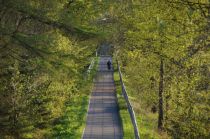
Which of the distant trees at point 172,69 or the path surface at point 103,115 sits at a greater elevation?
the distant trees at point 172,69

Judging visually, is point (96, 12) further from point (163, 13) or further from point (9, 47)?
point (9, 47)

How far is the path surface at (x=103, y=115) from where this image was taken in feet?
78.3

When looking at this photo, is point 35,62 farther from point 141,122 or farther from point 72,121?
point 72,121

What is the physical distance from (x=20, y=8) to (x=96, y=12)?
18408 millimetres

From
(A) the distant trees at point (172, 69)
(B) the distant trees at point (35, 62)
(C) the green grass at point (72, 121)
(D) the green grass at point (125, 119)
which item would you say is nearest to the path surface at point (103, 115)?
(D) the green grass at point (125, 119)

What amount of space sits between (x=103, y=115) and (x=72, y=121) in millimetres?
2569

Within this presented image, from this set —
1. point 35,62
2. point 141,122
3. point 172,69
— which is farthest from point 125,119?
point 35,62

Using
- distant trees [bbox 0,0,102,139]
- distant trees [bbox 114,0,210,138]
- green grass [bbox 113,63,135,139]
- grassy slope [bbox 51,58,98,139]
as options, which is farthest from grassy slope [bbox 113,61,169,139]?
distant trees [bbox 0,0,102,139]

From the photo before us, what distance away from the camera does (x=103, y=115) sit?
29359 millimetres

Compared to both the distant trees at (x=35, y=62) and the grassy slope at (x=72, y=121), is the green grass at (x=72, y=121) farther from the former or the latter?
the distant trees at (x=35, y=62)

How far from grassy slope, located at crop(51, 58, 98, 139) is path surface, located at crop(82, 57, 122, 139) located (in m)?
0.40

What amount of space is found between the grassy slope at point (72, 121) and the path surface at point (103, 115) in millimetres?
403

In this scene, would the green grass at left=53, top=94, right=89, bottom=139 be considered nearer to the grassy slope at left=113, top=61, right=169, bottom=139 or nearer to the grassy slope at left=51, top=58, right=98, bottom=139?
the grassy slope at left=51, top=58, right=98, bottom=139

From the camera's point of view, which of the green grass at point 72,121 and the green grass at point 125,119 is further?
the green grass at point 72,121
